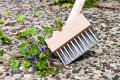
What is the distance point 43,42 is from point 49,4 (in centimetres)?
122

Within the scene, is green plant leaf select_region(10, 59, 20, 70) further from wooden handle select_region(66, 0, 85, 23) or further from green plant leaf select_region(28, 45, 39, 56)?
wooden handle select_region(66, 0, 85, 23)

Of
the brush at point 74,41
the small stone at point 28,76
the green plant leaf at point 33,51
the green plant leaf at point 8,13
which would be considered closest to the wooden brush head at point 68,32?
the brush at point 74,41

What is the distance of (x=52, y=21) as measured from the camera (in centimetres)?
297

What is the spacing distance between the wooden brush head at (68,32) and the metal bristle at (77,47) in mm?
28

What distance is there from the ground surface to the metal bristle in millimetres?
61

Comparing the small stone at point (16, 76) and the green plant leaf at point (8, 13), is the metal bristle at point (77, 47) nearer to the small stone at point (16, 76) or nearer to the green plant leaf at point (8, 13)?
the small stone at point (16, 76)

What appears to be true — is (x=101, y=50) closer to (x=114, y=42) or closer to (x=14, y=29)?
(x=114, y=42)

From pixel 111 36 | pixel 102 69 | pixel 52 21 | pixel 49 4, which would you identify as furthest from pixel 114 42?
pixel 49 4

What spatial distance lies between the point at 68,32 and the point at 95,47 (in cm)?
30

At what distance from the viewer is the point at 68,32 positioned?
88.7 inches

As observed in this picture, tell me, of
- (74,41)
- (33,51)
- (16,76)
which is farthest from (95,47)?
(16,76)

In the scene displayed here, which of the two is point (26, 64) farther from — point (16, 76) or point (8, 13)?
point (8, 13)

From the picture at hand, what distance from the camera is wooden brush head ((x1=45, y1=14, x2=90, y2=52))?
221 cm

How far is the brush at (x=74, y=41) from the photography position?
219 centimetres
